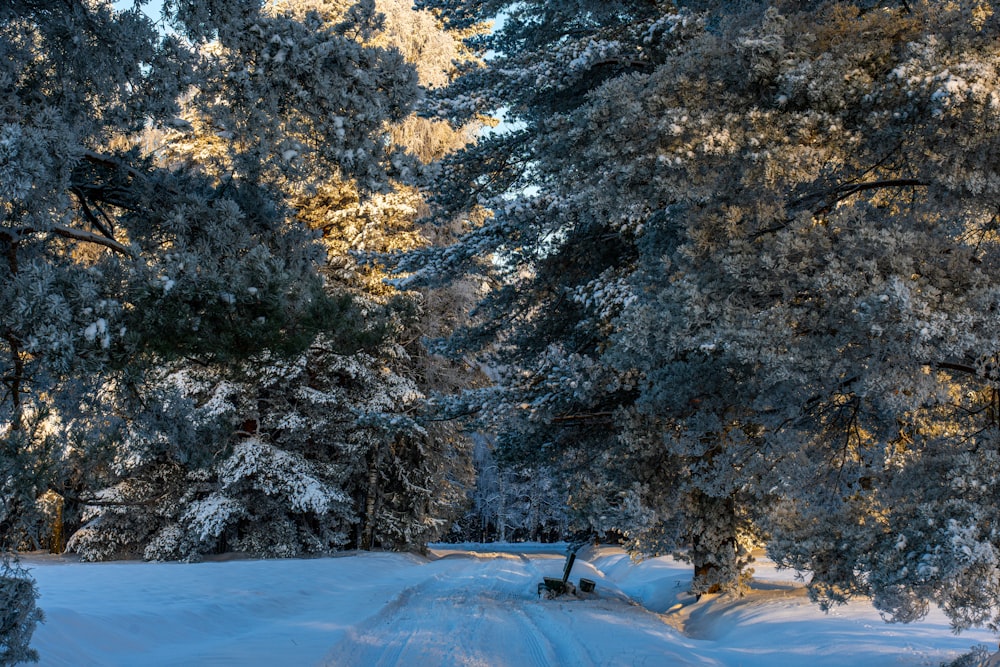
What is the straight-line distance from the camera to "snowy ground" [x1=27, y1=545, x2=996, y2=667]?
774 cm

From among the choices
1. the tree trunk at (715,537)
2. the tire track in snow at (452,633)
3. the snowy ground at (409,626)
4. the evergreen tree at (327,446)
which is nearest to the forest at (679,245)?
the snowy ground at (409,626)

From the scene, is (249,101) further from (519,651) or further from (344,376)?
(344,376)

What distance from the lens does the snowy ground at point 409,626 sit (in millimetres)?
7742

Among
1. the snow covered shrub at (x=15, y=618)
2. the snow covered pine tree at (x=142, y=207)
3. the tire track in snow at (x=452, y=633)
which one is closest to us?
the snow covered shrub at (x=15, y=618)

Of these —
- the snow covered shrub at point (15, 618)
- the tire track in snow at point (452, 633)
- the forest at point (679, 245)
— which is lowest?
the tire track in snow at point (452, 633)

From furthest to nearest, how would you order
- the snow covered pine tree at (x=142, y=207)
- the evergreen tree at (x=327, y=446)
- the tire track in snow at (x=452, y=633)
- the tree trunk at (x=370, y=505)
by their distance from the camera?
the tree trunk at (x=370, y=505)
the evergreen tree at (x=327, y=446)
the tire track in snow at (x=452, y=633)
the snow covered pine tree at (x=142, y=207)

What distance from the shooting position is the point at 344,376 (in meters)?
23.5

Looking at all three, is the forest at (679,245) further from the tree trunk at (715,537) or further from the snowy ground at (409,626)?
the tree trunk at (715,537)

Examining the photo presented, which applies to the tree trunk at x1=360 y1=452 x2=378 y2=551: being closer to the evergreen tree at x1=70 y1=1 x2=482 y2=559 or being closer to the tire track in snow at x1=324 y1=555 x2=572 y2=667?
the evergreen tree at x1=70 y1=1 x2=482 y2=559

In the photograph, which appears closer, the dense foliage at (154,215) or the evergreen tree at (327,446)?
the dense foliage at (154,215)

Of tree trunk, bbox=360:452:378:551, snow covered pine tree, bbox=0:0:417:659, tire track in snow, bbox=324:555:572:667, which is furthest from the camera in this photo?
tree trunk, bbox=360:452:378:551

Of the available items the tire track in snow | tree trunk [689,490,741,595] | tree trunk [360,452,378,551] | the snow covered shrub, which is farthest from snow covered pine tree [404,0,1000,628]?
tree trunk [360,452,378,551]

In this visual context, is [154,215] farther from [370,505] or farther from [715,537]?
[370,505]

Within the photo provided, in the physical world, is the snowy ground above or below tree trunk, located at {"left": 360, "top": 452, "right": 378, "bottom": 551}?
below
